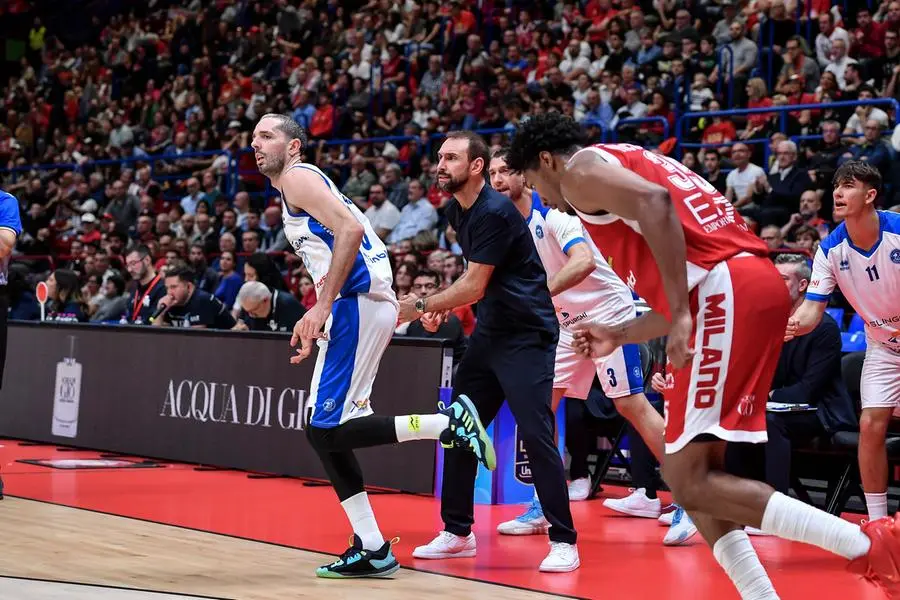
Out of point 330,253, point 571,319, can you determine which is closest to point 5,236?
point 330,253

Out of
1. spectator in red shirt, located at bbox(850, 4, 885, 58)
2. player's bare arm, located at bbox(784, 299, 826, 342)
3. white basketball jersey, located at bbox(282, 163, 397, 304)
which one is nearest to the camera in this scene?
white basketball jersey, located at bbox(282, 163, 397, 304)

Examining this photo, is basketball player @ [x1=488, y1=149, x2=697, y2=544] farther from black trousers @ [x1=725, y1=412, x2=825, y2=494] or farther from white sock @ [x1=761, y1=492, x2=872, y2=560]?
white sock @ [x1=761, y1=492, x2=872, y2=560]

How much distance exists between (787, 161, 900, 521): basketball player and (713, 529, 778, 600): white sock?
8.08 ft

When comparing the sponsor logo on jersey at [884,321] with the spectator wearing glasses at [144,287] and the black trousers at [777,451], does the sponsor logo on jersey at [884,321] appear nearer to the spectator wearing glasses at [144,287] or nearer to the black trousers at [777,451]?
the black trousers at [777,451]

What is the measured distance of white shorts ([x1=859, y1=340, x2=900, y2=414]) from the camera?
244 inches

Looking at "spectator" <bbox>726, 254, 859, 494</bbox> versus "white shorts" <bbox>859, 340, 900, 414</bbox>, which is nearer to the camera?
"white shorts" <bbox>859, 340, 900, 414</bbox>

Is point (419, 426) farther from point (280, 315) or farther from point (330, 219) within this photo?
point (280, 315)

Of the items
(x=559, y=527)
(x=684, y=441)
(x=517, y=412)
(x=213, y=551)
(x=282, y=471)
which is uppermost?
(x=684, y=441)

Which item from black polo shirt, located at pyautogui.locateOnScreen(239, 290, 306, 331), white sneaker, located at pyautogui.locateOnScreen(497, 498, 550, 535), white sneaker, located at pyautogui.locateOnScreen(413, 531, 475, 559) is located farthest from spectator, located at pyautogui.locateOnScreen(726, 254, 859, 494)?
black polo shirt, located at pyautogui.locateOnScreen(239, 290, 306, 331)

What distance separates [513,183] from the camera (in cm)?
611

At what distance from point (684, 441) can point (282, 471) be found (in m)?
5.30

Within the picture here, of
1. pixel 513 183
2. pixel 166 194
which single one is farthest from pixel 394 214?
pixel 513 183

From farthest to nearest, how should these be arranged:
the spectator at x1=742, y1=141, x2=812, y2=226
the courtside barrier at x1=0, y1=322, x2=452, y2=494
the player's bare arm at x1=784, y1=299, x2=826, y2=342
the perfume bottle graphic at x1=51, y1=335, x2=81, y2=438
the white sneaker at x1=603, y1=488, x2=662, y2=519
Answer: the spectator at x1=742, y1=141, x2=812, y2=226, the perfume bottle graphic at x1=51, y1=335, x2=81, y2=438, the courtside barrier at x1=0, y1=322, x2=452, y2=494, the white sneaker at x1=603, y1=488, x2=662, y2=519, the player's bare arm at x1=784, y1=299, x2=826, y2=342

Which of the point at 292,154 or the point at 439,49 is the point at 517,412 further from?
the point at 439,49
